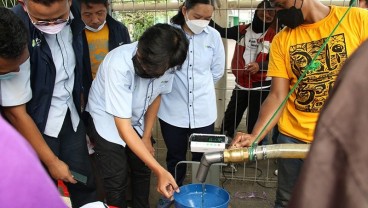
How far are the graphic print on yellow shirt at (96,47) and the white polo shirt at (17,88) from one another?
0.70m

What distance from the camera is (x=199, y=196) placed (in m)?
1.72

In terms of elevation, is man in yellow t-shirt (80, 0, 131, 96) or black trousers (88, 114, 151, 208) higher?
man in yellow t-shirt (80, 0, 131, 96)

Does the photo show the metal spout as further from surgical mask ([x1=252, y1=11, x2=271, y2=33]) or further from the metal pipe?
surgical mask ([x1=252, y1=11, x2=271, y2=33])

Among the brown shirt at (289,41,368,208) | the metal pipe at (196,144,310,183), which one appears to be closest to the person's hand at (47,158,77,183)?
the metal pipe at (196,144,310,183)

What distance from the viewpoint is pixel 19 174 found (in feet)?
1.80

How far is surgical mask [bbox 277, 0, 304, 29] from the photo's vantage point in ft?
5.64

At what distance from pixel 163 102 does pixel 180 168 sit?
579 mm

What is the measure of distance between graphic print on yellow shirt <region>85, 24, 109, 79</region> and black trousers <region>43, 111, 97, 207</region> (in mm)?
451

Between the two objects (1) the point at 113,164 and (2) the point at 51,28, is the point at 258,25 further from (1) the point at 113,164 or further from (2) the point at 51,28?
(2) the point at 51,28

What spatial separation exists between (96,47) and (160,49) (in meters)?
0.88

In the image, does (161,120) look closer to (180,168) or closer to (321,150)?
(180,168)

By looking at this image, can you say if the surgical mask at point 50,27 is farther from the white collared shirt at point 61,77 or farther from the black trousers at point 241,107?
the black trousers at point 241,107

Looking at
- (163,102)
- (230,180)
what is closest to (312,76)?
(163,102)

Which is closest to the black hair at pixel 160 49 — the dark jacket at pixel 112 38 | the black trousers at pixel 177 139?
the dark jacket at pixel 112 38
